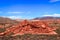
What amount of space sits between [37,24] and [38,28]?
7.34 feet

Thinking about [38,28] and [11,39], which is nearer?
[11,39]

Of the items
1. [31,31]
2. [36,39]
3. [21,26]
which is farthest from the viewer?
[21,26]

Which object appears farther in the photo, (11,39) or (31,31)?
(31,31)

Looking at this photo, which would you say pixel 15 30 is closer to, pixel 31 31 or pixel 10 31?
pixel 10 31

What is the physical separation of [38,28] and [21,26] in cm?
444

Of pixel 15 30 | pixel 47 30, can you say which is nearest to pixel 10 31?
pixel 15 30

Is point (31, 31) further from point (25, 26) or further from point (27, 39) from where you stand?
point (27, 39)

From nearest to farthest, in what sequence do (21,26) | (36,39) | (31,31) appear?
(36,39)
(31,31)
(21,26)

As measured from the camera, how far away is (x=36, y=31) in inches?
1688

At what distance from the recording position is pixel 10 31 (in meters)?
44.6

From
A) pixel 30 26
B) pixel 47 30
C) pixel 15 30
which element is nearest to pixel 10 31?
pixel 15 30

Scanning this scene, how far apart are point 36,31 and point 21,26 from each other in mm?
4493

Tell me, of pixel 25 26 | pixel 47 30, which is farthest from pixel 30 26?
pixel 47 30

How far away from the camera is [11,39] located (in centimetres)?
3206
